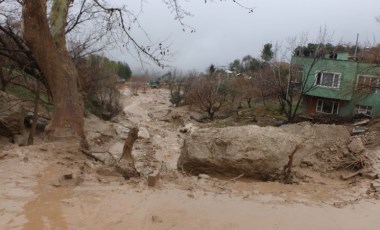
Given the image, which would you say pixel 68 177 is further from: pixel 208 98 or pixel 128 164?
pixel 208 98

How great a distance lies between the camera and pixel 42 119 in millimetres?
14516

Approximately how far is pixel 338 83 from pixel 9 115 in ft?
74.8

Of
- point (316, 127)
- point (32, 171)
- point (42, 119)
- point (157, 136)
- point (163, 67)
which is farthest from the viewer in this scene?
point (157, 136)

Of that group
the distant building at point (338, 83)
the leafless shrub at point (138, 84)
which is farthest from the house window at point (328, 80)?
the leafless shrub at point (138, 84)

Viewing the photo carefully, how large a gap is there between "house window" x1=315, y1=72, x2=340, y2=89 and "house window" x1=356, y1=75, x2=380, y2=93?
3.38 meters

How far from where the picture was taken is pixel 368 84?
907 inches

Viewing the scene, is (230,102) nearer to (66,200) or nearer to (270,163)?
(270,163)

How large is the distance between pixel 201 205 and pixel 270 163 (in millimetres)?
2436

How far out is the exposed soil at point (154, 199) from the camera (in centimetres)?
411

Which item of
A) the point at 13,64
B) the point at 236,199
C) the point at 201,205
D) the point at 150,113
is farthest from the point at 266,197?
the point at 150,113

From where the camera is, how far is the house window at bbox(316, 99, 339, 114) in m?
29.1

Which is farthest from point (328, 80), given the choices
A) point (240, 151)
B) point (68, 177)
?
point (68, 177)

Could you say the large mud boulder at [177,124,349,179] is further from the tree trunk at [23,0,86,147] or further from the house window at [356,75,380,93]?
the house window at [356,75,380,93]

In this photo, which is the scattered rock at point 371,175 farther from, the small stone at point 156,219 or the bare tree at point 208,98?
the bare tree at point 208,98
